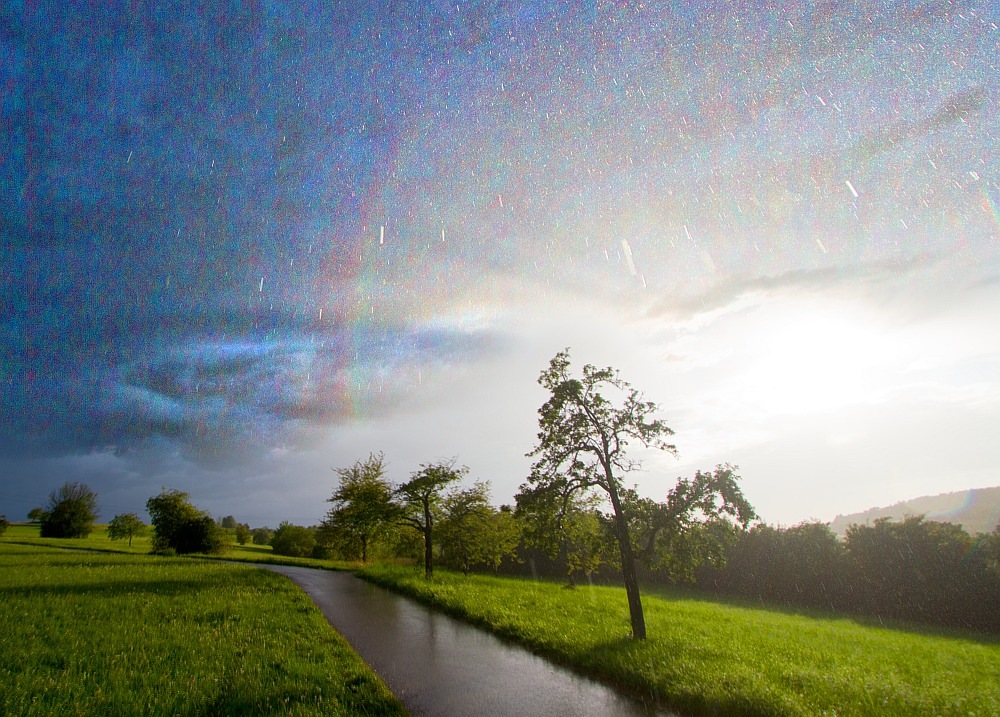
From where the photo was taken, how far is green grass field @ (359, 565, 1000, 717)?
8.92 metres

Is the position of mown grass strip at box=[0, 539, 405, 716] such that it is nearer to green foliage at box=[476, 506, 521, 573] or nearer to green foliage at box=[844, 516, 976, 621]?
green foliage at box=[476, 506, 521, 573]

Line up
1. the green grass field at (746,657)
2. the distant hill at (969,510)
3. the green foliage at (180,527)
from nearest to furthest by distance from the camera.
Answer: the green grass field at (746,657)
the green foliage at (180,527)
the distant hill at (969,510)

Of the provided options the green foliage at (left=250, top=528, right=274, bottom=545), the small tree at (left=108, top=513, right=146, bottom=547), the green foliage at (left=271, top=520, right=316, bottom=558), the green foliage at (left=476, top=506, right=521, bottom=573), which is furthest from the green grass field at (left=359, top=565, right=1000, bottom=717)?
the green foliage at (left=250, top=528, right=274, bottom=545)

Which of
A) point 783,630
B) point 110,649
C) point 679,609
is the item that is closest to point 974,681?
point 783,630

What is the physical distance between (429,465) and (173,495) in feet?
143

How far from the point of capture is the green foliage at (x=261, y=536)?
99037 mm

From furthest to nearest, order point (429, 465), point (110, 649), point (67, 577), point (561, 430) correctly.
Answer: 1. point (429, 465)
2. point (67, 577)
3. point (561, 430)
4. point (110, 649)

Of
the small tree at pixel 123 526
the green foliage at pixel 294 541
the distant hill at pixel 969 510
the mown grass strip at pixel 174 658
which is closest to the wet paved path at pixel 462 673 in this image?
the mown grass strip at pixel 174 658

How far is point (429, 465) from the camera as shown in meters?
32.8

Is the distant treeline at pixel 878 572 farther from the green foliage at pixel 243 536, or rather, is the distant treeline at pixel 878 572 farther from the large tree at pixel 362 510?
the green foliage at pixel 243 536

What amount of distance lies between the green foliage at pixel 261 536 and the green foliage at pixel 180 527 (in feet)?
154

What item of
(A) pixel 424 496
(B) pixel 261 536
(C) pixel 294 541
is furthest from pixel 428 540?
(B) pixel 261 536

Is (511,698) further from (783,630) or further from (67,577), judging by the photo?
(67,577)

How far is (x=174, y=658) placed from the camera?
412 inches
